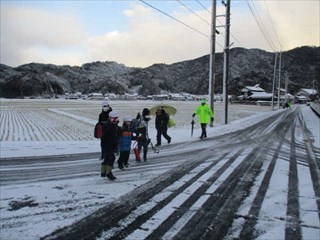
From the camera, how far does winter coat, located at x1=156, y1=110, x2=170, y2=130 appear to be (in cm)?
1366

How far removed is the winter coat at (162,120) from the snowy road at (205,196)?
239cm

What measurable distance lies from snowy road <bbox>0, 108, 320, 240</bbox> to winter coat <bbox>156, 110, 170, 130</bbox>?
2.39 meters

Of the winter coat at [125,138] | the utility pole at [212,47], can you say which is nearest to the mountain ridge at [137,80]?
the utility pole at [212,47]

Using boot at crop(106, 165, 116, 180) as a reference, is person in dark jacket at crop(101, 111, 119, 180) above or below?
above

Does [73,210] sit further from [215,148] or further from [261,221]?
[215,148]

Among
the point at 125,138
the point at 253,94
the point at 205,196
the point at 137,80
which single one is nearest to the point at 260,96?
the point at 253,94

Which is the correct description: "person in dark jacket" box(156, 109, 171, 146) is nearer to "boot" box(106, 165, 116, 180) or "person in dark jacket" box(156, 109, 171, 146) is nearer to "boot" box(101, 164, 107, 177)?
"boot" box(101, 164, 107, 177)

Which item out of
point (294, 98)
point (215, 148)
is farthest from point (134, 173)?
point (294, 98)

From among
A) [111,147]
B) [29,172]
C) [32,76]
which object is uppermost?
[32,76]

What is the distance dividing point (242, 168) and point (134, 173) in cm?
302

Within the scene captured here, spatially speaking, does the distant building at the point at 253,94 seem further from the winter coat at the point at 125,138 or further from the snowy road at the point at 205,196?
the winter coat at the point at 125,138

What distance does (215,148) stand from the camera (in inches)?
504

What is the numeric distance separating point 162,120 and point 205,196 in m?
7.54

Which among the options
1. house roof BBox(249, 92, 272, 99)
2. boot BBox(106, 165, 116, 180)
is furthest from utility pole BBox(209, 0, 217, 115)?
house roof BBox(249, 92, 272, 99)
